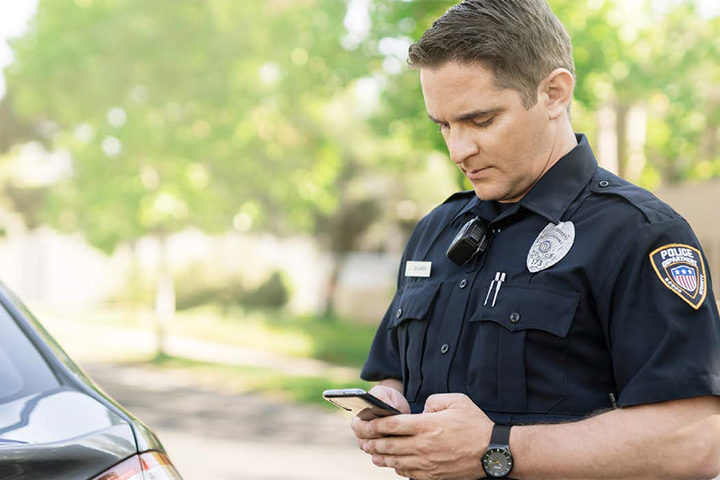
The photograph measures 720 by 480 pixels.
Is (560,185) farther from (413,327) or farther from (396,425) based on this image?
(396,425)

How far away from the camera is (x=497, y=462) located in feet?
6.04

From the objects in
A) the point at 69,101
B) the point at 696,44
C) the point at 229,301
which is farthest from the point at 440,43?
the point at 229,301

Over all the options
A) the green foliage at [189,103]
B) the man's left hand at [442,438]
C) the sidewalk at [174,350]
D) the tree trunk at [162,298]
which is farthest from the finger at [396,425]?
the tree trunk at [162,298]

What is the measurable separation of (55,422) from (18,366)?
0.96ft

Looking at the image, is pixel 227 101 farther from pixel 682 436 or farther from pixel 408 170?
pixel 682 436

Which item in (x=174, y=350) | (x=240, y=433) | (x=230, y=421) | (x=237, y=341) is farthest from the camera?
(x=237, y=341)

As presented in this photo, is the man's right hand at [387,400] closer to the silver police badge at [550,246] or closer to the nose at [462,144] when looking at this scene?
the silver police badge at [550,246]

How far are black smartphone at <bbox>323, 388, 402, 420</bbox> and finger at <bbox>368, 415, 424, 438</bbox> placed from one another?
0.02m

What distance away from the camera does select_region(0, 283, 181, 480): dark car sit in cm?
185

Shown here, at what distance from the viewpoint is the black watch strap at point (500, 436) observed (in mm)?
1840

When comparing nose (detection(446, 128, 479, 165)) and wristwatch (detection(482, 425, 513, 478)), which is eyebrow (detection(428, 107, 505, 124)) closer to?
nose (detection(446, 128, 479, 165))

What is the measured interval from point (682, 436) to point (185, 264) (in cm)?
2286

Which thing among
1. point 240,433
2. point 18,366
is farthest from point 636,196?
point 240,433

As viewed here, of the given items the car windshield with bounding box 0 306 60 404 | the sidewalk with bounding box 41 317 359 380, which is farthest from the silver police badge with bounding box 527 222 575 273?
the sidewalk with bounding box 41 317 359 380
